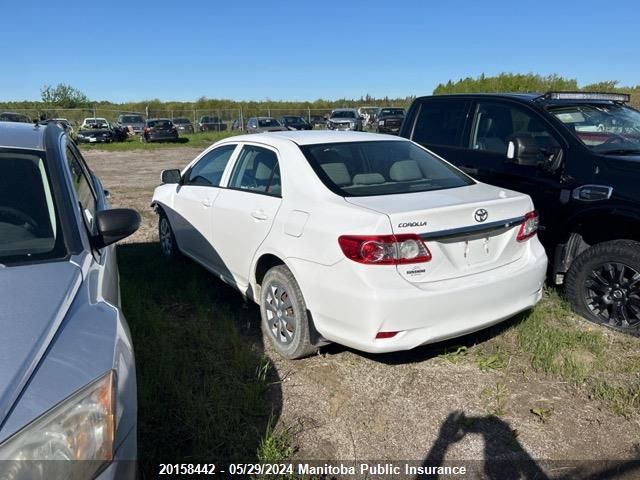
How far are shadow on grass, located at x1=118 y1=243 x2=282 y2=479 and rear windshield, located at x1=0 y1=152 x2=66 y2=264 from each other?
1.13 m

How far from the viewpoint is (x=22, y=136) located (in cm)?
317

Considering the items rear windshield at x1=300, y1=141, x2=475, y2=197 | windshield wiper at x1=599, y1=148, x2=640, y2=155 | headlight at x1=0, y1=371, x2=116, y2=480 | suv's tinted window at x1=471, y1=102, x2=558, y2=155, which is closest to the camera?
headlight at x1=0, y1=371, x2=116, y2=480

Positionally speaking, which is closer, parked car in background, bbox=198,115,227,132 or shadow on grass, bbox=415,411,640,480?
shadow on grass, bbox=415,411,640,480

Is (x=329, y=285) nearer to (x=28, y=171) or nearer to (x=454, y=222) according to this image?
(x=454, y=222)

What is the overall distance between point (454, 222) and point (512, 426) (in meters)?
1.21

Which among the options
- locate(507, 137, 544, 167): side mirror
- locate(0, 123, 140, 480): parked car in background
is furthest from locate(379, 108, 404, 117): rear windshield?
locate(0, 123, 140, 480): parked car in background

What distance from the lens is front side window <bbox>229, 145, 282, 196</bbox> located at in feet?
13.1

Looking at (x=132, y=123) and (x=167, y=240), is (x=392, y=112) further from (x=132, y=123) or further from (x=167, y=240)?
(x=167, y=240)

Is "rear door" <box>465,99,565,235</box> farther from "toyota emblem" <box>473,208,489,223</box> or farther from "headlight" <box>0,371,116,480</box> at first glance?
"headlight" <box>0,371,116,480</box>

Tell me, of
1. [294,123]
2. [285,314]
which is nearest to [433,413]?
[285,314]

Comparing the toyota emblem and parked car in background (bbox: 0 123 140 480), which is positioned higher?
the toyota emblem

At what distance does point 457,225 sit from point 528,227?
0.74 m

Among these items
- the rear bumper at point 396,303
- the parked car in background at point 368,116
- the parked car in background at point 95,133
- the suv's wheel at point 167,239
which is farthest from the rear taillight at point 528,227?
the parked car in background at point 368,116

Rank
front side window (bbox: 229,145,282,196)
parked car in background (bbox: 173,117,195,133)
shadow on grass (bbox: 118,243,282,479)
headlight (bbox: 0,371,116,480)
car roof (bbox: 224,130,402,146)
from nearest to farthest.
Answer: headlight (bbox: 0,371,116,480) < shadow on grass (bbox: 118,243,282,479) < front side window (bbox: 229,145,282,196) < car roof (bbox: 224,130,402,146) < parked car in background (bbox: 173,117,195,133)
